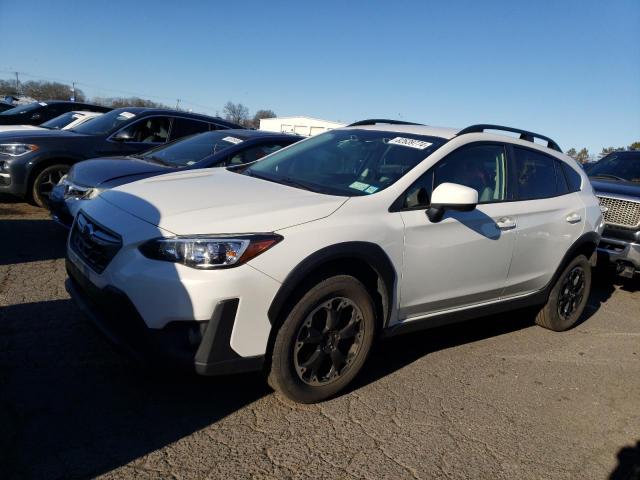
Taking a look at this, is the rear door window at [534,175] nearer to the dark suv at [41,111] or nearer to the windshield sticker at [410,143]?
the windshield sticker at [410,143]

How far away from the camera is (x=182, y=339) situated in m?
2.76

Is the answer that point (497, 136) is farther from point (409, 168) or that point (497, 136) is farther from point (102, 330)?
point (102, 330)

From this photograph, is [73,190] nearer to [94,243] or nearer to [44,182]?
[44,182]

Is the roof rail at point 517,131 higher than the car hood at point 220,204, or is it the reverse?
the roof rail at point 517,131

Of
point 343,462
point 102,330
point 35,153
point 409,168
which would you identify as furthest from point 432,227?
point 35,153

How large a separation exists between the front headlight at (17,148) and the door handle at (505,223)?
6076mm

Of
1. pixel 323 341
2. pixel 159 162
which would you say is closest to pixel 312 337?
pixel 323 341

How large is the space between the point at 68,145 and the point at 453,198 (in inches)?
231

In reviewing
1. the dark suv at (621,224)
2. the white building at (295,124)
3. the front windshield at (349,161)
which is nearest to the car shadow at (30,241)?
the front windshield at (349,161)

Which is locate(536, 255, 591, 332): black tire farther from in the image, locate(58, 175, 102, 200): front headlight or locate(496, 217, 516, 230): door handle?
locate(58, 175, 102, 200): front headlight

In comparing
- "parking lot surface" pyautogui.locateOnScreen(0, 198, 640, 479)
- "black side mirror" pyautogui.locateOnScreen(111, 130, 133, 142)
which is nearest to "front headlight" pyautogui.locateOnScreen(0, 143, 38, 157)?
"black side mirror" pyautogui.locateOnScreen(111, 130, 133, 142)

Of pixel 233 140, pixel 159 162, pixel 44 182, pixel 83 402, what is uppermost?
pixel 233 140

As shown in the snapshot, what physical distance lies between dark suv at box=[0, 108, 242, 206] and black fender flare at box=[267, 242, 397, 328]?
541 centimetres

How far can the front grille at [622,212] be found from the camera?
661 cm
